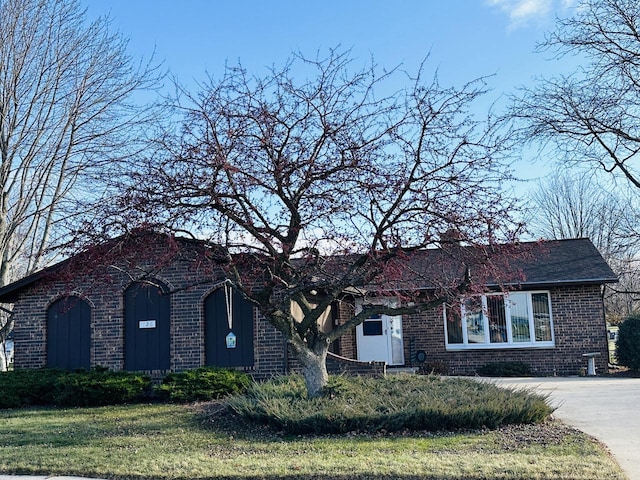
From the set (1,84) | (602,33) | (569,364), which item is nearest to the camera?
(602,33)

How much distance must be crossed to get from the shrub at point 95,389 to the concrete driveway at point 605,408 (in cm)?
840

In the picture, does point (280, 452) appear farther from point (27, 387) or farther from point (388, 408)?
point (27, 387)

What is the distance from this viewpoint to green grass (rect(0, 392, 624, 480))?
22.8 feet

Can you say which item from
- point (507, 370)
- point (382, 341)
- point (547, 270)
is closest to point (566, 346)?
point (507, 370)

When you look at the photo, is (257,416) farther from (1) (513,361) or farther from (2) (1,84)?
(2) (1,84)

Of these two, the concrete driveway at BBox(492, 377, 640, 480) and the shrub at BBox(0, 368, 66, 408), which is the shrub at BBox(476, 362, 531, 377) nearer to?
the concrete driveway at BBox(492, 377, 640, 480)

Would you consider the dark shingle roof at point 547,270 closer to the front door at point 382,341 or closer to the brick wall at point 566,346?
the brick wall at point 566,346

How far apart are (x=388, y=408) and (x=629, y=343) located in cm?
1112

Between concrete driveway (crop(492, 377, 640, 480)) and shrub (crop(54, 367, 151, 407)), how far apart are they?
8.40 meters

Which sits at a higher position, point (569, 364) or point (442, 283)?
point (442, 283)

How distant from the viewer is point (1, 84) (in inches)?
629

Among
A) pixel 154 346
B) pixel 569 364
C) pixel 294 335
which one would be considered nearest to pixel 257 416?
pixel 294 335

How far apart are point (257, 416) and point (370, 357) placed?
31.9ft

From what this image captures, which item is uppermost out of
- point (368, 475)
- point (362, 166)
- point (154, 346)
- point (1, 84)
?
point (1, 84)
